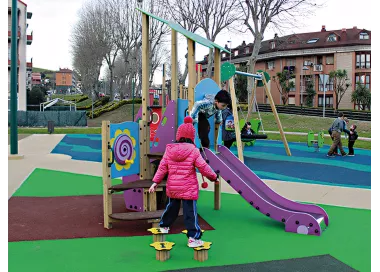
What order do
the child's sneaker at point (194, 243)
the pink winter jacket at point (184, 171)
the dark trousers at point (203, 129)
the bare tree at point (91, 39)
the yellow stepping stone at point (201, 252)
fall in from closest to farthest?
the yellow stepping stone at point (201, 252), the child's sneaker at point (194, 243), the pink winter jacket at point (184, 171), the dark trousers at point (203, 129), the bare tree at point (91, 39)

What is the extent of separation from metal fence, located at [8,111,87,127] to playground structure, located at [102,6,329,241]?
106 feet

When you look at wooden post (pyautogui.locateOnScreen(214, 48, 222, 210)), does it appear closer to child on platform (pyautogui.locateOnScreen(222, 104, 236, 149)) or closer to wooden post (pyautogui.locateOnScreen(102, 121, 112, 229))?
wooden post (pyautogui.locateOnScreen(102, 121, 112, 229))

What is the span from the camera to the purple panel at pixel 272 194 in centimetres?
685

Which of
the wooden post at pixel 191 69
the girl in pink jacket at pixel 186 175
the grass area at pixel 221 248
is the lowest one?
the grass area at pixel 221 248

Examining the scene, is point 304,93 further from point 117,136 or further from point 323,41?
point 117,136

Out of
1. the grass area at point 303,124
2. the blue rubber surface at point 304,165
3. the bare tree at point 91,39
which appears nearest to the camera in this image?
the blue rubber surface at point 304,165

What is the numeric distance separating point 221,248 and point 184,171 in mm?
1134

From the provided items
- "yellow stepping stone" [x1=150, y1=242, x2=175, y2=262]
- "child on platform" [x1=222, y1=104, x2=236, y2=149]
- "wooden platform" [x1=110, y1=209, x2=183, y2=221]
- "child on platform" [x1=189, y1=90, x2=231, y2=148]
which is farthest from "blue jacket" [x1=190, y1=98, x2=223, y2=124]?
"child on platform" [x1=222, y1=104, x2=236, y2=149]

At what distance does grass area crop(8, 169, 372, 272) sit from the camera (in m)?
4.96

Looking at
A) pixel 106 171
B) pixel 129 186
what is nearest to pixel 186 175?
pixel 129 186

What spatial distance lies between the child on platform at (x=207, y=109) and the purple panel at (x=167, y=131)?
0.44 meters

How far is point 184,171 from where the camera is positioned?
5320 millimetres

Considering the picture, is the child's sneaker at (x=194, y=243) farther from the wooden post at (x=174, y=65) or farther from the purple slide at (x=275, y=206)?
the wooden post at (x=174, y=65)

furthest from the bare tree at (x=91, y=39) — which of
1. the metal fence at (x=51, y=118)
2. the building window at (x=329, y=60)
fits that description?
the building window at (x=329, y=60)
